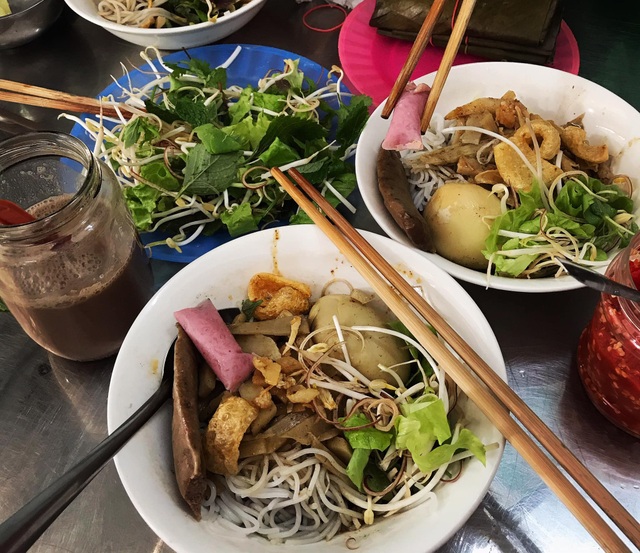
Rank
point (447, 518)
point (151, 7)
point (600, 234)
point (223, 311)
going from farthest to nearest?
point (151, 7), point (600, 234), point (223, 311), point (447, 518)

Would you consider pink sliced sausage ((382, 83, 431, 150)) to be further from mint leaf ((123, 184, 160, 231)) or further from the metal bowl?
the metal bowl

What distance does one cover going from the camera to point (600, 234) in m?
1.36

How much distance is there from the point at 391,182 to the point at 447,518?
2.61 feet

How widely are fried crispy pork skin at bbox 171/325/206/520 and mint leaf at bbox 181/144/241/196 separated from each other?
1.88ft

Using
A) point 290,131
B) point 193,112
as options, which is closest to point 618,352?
point 290,131

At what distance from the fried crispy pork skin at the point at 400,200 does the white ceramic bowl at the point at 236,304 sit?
0.12 metres

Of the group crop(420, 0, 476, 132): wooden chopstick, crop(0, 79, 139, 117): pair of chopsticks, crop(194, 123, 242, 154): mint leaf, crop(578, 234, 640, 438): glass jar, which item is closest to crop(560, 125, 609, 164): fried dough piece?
crop(420, 0, 476, 132): wooden chopstick

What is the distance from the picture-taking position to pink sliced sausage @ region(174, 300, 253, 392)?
104 cm

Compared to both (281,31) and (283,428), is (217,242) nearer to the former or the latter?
(283,428)

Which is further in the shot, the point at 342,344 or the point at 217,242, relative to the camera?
the point at 217,242

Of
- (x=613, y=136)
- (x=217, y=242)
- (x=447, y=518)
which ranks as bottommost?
(x=217, y=242)

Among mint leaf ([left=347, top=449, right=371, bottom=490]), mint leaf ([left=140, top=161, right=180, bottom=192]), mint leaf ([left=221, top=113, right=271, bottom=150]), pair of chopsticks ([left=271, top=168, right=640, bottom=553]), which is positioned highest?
pair of chopsticks ([left=271, top=168, right=640, bottom=553])

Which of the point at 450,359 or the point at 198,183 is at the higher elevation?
the point at 450,359

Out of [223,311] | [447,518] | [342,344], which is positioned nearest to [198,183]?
[223,311]
